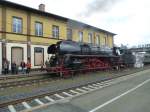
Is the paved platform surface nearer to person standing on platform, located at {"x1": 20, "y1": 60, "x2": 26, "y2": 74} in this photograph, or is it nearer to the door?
person standing on platform, located at {"x1": 20, "y1": 60, "x2": 26, "y2": 74}

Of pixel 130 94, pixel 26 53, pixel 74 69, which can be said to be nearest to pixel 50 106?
pixel 130 94

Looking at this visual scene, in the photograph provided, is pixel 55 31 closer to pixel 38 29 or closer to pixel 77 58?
pixel 38 29

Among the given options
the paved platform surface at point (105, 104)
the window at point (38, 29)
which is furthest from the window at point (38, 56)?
the paved platform surface at point (105, 104)

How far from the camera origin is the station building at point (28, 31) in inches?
1131

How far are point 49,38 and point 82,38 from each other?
30.0 feet

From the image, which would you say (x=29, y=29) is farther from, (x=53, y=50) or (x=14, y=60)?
(x=53, y=50)

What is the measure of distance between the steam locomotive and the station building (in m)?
2.33

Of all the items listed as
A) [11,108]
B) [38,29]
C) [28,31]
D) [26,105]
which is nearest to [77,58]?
[28,31]

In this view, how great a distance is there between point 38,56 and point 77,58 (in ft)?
30.8

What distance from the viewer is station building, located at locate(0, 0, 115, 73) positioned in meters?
28.7

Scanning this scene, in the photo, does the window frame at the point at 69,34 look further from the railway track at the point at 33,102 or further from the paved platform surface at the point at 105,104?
the paved platform surface at the point at 105,104

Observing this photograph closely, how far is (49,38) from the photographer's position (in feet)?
116

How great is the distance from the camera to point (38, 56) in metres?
33.5

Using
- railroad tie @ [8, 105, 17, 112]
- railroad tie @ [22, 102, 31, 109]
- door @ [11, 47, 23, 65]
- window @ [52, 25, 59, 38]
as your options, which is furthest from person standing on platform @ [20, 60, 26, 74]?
railroad tie @ [8, 105, 17, 112]
